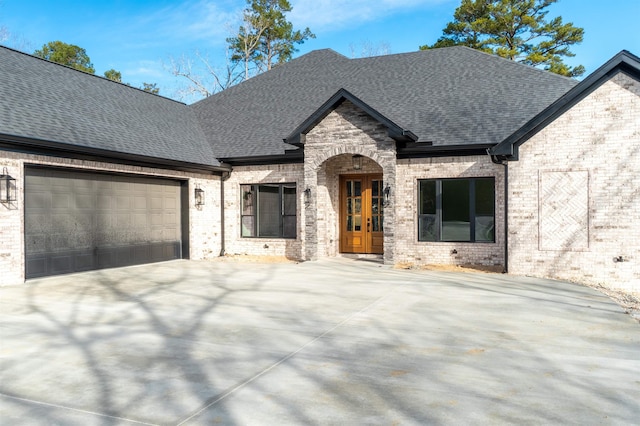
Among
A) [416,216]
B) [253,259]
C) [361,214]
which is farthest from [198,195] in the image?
[416,216]

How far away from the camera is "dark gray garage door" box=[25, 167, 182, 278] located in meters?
10.8

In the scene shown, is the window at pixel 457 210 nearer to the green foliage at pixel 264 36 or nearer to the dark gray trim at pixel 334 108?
the dark gray trim at pixel 334 108

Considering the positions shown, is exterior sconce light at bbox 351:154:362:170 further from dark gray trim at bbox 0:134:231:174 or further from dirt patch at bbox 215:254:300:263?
dark gray trim at bbox 0:134:231:174

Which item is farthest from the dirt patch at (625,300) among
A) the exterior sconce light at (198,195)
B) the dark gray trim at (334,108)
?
the exterior sconce light at (198,195)

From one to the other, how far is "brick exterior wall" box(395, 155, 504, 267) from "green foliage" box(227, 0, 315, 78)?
88.0 feet

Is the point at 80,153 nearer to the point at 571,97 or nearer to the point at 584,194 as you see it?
the point at 571,97

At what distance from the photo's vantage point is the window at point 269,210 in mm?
15820

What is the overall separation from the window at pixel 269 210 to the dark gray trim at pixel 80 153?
7.15ft

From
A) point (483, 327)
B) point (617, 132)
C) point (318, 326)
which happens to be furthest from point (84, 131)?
point (617, 132)

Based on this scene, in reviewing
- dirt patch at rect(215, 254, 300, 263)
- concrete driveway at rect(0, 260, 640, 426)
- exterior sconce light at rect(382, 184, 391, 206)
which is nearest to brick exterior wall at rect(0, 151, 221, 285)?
dirt patch at rect(215, 254, 300, 263)

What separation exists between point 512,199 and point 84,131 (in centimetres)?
1115

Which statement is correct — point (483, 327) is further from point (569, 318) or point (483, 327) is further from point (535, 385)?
point (535, 385)

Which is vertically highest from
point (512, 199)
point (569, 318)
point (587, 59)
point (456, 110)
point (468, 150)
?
point (587, 59)

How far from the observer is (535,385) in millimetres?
4352
